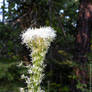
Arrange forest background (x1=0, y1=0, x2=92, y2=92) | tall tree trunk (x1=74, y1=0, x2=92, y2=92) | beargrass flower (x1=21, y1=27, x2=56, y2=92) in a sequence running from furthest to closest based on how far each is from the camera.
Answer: tall tree trunk (x1=74, y1=0, x2=92, y2=92), forest background (x1=0, y1=0, x2=92, y2=92), beargrass flower (x1=21, y1=27, x2=56, y2=92)

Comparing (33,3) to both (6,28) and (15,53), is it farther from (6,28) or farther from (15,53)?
(15,53)

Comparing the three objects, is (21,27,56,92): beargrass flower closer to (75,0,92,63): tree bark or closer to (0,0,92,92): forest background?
(0,0,92,92): forest background

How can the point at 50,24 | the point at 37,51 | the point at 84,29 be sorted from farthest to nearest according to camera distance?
the point at 84,29 → the point at 50,24 → the point at 37,51

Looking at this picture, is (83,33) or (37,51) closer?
(37,51)

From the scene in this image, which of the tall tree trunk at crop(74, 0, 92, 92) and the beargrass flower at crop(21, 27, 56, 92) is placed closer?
the beargrass flower at crop(21, 27, 56, 92)

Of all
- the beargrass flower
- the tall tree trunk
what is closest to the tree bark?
the tall tree trunk

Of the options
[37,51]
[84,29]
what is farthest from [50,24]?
[37,51]

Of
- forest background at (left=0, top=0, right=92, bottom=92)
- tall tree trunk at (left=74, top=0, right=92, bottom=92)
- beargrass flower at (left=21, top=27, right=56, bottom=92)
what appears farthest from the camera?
tall tree trunk at (left=74, top=0, right=92, bottom=92)

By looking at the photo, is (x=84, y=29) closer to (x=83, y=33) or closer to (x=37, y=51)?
(x=83, y=33)

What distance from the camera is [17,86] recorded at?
2.39m

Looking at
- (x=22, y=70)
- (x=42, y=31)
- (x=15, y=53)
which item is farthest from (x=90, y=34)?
(x=42, y=31)

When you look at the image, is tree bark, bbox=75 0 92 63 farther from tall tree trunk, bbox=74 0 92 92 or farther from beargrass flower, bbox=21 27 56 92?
beargrass flower, bbox=21 27 56 92

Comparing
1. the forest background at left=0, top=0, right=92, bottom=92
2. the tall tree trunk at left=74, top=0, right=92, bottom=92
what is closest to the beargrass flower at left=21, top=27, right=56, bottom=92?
the forest background at left=0, top=0, right=92, bottom=92

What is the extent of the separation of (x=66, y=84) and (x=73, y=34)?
1998mm
